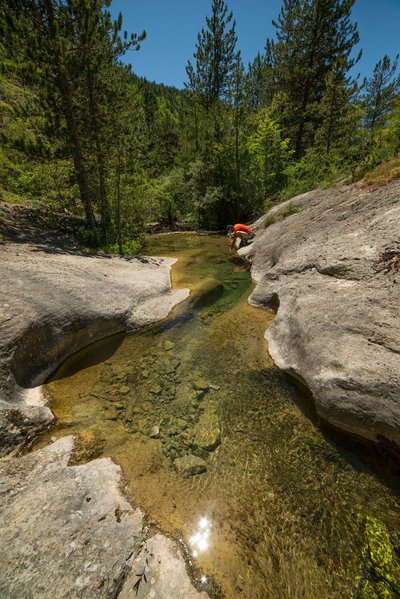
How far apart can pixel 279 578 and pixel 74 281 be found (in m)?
6.35

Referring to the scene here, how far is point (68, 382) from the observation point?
4.74m

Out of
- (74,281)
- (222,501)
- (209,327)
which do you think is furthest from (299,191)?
(222,501)

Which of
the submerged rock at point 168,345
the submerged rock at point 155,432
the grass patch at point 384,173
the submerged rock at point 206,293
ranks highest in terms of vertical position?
the grass patch at point 384,173

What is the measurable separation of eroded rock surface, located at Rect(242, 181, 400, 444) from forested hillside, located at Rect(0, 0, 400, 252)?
278cm

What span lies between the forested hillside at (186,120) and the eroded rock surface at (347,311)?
278cm

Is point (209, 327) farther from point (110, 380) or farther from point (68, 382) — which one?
point (68, 382)

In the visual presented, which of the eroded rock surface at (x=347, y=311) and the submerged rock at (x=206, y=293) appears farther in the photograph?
the submerged rock at (x=206, y=293)

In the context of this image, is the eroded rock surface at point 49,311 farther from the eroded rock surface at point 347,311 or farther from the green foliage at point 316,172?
the green foliage at point 316,172

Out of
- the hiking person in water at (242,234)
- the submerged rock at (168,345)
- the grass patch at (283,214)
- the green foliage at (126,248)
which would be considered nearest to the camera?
the submerged rock at (168,345)

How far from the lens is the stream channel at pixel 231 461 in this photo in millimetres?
2520

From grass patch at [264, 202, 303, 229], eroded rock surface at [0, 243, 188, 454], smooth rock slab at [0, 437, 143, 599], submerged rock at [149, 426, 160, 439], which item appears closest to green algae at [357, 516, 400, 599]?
smooth rock slab at [0, 437, 143, 599]

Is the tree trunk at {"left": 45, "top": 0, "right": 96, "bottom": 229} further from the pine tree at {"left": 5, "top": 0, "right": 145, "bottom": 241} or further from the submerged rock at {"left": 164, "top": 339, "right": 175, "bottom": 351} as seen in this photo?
the submerged rock at {"left": 164, "top": 339, "right": 175, "bottom": 351}

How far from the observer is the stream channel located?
8.27ft

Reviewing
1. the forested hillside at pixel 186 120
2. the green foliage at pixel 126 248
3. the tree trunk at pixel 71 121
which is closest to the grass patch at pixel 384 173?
the forested hillside at pixel 186 120
